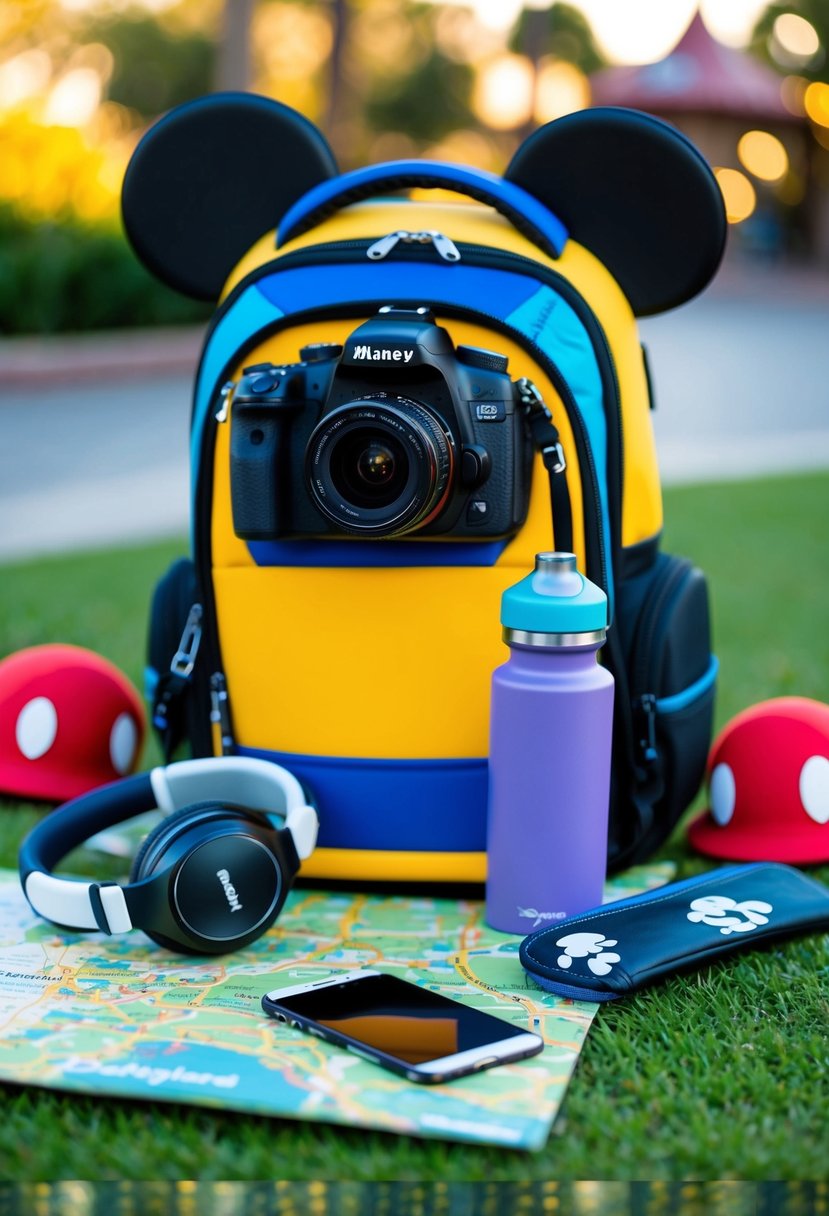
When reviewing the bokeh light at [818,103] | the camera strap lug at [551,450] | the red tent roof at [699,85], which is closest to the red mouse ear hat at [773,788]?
the camera strap lug at [551,450]

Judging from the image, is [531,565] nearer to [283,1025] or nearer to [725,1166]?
[283,1025]

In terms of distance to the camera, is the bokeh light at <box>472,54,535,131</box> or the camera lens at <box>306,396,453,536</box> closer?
the camera lens at <box>306,396,453,536</box>

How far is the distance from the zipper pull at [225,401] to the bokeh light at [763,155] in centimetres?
2103

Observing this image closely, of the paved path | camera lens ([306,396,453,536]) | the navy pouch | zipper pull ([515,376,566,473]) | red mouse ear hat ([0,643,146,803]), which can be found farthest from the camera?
the paved path

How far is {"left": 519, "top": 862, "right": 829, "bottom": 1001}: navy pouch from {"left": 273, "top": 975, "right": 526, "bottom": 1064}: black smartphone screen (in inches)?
4.7

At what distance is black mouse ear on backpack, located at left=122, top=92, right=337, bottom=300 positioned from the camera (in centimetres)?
205

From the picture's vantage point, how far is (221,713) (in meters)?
1.93

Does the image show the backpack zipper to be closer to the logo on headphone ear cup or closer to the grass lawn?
the grass lawn

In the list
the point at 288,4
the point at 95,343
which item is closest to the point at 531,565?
the point at 95,343

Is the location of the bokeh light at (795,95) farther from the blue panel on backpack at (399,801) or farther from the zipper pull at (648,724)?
the blue panel on backpack at (399,801)

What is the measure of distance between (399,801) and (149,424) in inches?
230

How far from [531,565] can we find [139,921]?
65 centimetres

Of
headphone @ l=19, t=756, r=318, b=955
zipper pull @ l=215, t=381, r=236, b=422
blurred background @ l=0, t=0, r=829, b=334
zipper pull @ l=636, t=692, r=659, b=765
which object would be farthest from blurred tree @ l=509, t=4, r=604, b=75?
headphone @ l=19, t=756, r=318, b=955

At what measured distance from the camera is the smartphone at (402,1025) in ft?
4.48
